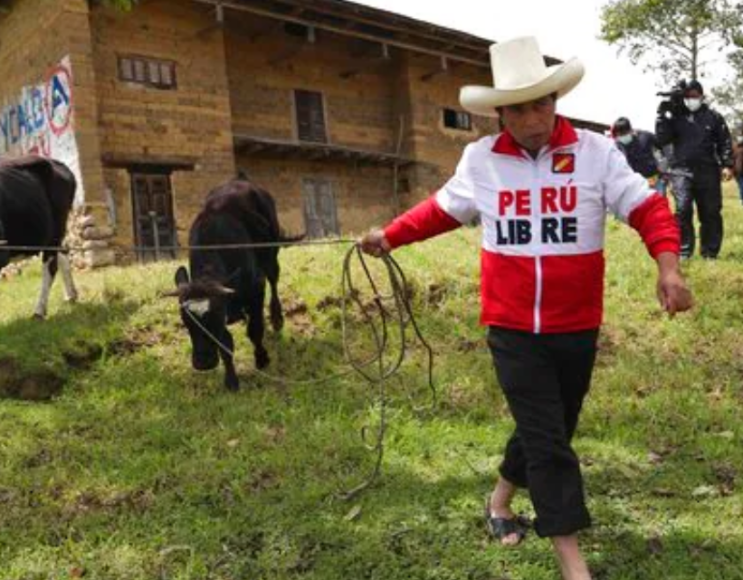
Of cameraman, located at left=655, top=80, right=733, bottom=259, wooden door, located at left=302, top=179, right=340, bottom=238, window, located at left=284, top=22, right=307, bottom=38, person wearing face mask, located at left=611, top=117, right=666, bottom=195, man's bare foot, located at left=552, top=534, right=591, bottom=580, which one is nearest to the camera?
man's bare foot, located at left=552, top=534, right=591, bottom=580

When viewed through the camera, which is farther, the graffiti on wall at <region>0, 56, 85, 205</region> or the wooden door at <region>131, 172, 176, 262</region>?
the wooden door at <region>131, 172, 176, 262</region>

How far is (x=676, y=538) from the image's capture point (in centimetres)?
340

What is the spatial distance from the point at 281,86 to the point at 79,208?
5.84 m

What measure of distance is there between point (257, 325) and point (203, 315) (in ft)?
2.84

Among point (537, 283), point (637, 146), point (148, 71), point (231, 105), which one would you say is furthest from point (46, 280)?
point (231, 105)

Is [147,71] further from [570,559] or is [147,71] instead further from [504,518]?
[570,559]

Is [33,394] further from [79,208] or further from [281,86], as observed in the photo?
[281,86]

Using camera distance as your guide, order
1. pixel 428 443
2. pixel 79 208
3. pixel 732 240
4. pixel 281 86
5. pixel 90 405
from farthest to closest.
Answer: pixel 281 86 → pixel 79 208 → pixel 732 240 → pixel 90 405 → pixel 428 443

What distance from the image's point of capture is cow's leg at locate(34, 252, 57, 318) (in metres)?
7.72

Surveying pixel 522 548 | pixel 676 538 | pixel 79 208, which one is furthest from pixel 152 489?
pixel 79 208

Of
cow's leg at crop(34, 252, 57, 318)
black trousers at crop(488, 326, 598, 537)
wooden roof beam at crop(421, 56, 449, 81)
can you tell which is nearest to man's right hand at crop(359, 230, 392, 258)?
black trousers at crop(488, 326, 598, 537)

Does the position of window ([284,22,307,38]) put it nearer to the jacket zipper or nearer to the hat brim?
the hat brim

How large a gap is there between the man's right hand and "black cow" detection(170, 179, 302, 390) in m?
2.39

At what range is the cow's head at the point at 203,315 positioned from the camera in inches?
218
